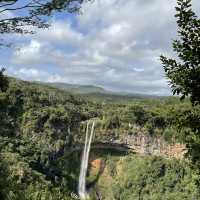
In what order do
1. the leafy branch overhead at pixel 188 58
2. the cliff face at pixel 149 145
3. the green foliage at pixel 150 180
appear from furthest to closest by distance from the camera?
1. the cliff face at pixel 149 145
2. the green foliage at pixel 150 180
3. the leafy branch overhead at pixel 188 58

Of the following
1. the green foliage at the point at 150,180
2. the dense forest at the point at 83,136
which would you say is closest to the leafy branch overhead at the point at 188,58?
the dense forest at the point at 83,136

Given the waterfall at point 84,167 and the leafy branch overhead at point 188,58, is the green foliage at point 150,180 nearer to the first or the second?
the waterfall at point 84,167

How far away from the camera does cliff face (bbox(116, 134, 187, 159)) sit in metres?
81.4

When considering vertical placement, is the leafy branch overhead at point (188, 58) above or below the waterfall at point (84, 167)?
above

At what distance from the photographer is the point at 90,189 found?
253 feet

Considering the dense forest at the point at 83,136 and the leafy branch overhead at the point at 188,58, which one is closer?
the leafy branch overhead at the point at 188,58

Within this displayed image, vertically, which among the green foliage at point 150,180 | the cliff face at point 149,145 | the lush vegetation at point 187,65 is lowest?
the green foliage at point 150,180

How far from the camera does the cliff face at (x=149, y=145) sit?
8144 centimetres

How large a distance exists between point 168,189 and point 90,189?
41.3 ft

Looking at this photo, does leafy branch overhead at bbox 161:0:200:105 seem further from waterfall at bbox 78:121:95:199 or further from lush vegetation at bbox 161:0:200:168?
waterfall at bbox 78:121:95:199

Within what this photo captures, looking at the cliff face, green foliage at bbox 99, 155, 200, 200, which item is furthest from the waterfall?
the cliff face

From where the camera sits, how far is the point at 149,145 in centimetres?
8231

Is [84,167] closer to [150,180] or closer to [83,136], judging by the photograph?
[83,136]

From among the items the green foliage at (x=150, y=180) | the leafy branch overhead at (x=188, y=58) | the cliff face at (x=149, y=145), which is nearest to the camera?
the leafy branch overhead at (x=188, y=58)
